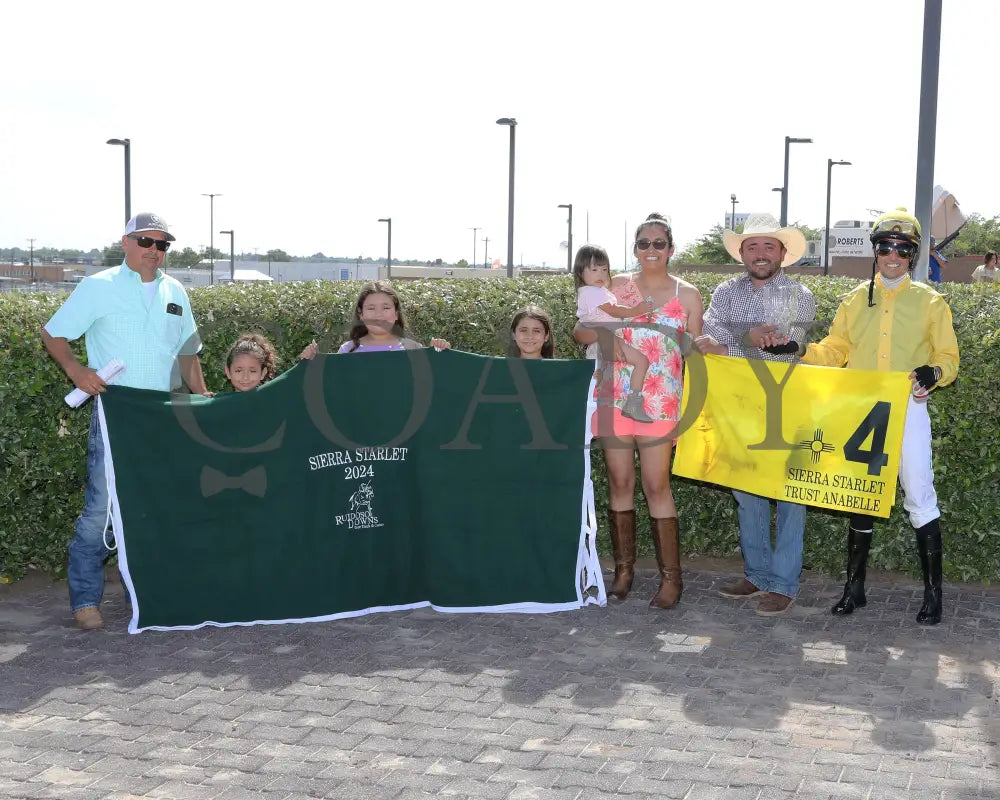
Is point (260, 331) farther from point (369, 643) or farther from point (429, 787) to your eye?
point (429, 787)

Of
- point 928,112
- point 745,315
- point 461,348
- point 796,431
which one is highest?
point 928,112

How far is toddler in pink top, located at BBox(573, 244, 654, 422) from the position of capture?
20.8 feet

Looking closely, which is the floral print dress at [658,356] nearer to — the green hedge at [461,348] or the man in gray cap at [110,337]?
the green hedge at [461,348]

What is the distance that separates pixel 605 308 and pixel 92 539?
122 inches

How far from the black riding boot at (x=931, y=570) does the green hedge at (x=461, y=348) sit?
0.63 metres

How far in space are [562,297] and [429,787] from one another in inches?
157

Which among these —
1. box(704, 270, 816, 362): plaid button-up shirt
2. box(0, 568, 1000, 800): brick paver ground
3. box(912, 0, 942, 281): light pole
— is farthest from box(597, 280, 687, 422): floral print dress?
box(912, 0, 942, 281): light pole

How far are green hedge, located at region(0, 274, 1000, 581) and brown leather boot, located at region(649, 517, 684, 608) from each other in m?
0.83

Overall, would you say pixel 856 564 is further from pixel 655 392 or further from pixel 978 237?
pixel 978 237

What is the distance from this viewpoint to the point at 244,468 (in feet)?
20.0

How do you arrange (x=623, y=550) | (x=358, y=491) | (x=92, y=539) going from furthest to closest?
(x=623, y=550), (x=358, y=491), (x=92, y=539)

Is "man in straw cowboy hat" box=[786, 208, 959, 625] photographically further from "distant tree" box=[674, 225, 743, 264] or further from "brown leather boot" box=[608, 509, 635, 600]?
"distant tree" box=[674, 225, 743, 264]

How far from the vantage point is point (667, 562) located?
6500mm

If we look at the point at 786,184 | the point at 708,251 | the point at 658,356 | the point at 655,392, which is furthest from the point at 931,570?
the point at 708,251
